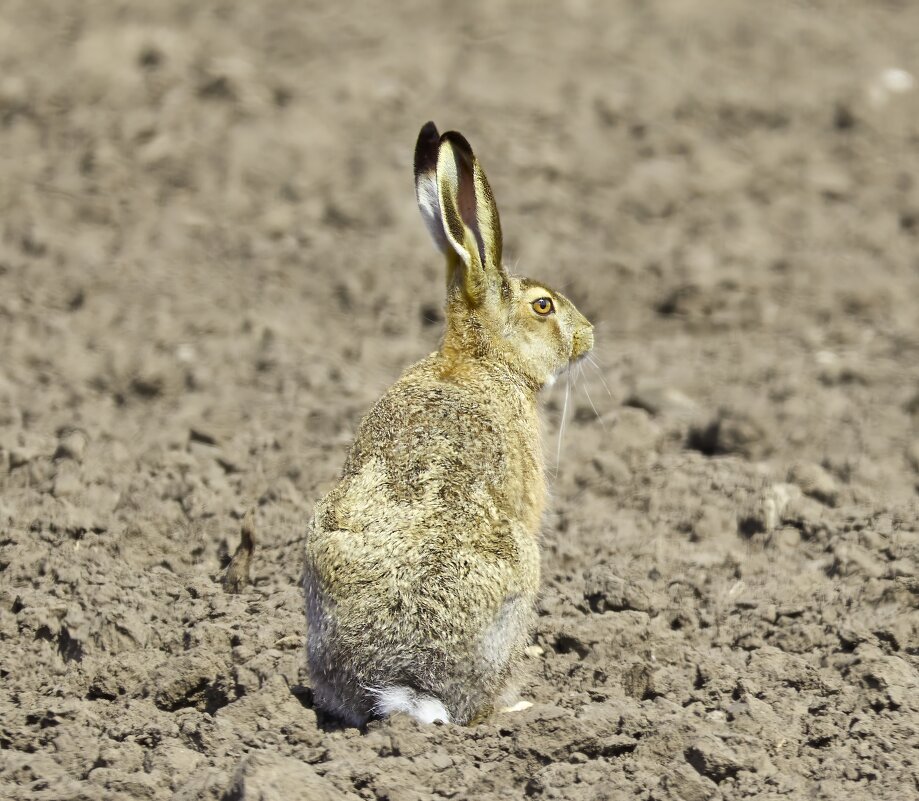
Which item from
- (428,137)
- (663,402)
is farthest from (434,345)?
(428,137)

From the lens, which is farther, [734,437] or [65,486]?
[734,437]

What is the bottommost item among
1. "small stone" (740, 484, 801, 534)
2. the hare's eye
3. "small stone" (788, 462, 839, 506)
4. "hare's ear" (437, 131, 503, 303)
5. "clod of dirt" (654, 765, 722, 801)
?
"clod of dirt" (654, 765, 722, 801)

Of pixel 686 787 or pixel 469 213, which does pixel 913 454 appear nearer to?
pixel 469 213

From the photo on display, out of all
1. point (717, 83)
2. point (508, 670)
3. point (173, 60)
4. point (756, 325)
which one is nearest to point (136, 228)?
point (173, 60)

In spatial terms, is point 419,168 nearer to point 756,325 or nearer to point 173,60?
point 756,325

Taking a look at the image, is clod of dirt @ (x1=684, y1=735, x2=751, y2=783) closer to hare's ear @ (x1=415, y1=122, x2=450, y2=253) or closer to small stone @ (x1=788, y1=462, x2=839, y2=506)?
hare's ear @ (x1=415, y1=122, x2=450, y2=253)

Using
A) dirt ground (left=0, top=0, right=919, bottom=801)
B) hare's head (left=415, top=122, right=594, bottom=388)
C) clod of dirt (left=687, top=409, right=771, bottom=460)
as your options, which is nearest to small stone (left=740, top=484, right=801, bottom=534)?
dirt ground (left=0, top=0, right=919, bottom=801)

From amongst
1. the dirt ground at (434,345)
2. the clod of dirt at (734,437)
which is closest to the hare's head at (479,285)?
the dirt ground at (434,345)
